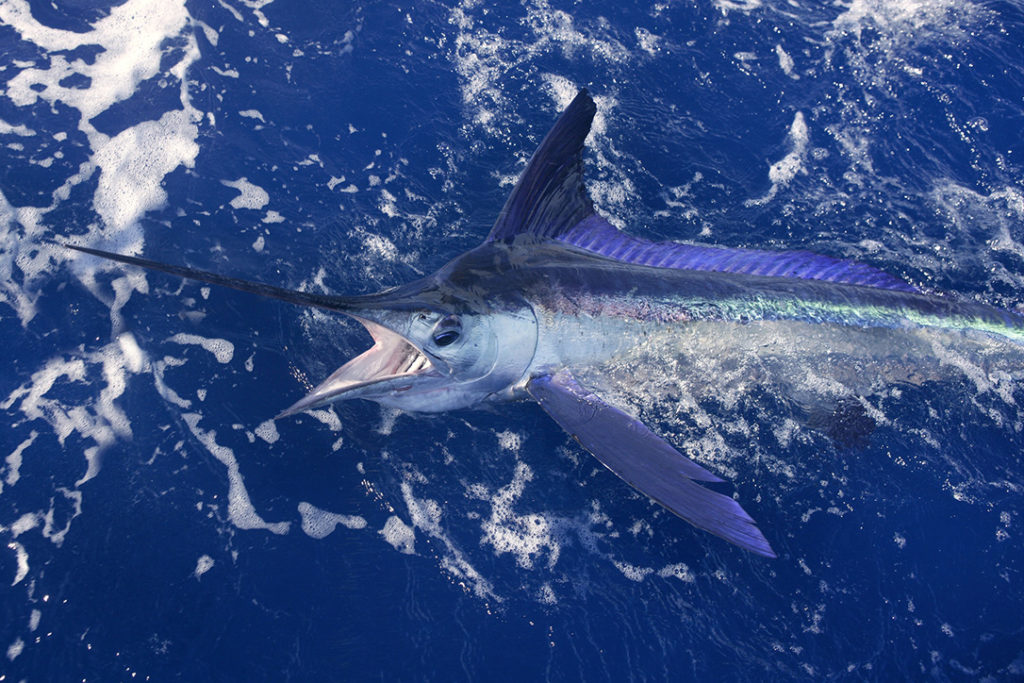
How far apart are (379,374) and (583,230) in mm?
1520

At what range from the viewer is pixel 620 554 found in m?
3.82

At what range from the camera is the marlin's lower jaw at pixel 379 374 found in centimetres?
324

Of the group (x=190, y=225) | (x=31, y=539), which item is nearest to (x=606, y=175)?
(x=190, y=225)

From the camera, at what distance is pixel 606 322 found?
3781 millimetres

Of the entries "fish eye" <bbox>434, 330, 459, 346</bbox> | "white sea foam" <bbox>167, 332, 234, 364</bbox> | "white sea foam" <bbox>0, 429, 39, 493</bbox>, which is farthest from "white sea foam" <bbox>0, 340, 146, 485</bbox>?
"fish eye" <bbox>434, 330, 459, 346</bbox>

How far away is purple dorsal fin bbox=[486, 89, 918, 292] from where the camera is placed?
3926 millimetres

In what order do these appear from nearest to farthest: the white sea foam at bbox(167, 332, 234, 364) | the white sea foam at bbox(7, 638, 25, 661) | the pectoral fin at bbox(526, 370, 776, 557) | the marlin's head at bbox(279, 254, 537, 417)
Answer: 1. the pectoral fin at bbox(526, 370, 776, 557)
2. the marlin's head at bbox(279, 254, 537, 417)
3. the white sea foam at bbox(7, 638, 25, 661)
4. the white sea foam at bbox(167, 332, 234, 364)

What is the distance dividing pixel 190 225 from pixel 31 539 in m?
2.20

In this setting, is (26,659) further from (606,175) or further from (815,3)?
(815,3)

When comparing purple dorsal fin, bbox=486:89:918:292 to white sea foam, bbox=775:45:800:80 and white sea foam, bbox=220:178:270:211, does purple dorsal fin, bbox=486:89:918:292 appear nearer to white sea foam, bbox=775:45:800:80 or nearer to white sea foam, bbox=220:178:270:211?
white sea foam, bbox=220:178:270:211

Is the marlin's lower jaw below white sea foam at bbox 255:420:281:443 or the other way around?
the other way around

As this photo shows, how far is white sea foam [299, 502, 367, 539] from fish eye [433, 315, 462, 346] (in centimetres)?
127

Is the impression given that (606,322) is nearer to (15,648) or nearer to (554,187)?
(554,187)

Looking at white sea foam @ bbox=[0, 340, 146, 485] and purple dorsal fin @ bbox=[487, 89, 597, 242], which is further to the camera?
white sea foam @ bbox=[0, 340, 146, 485]
